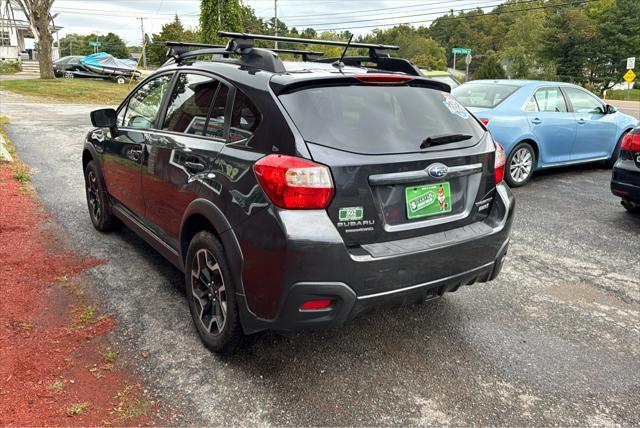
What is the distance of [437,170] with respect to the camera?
2.77 metres

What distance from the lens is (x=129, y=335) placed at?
324cm

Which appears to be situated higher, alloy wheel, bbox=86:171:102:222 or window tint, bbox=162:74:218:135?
window tint, bbox=162:74:218:135

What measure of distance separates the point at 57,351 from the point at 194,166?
1.36m

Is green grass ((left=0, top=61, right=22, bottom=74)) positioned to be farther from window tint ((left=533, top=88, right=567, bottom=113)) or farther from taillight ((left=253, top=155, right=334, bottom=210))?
taillight ((left=253, top=155, right=334, bottom=210))

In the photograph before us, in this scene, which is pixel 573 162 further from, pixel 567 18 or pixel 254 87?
pixel 567 18

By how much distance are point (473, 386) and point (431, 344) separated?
1.51 feet

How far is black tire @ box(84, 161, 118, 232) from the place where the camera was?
195 inches

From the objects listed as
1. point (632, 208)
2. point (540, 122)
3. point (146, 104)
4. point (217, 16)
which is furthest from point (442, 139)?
point (217, 16)

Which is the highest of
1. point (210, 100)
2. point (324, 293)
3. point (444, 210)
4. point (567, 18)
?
point (567, 18)

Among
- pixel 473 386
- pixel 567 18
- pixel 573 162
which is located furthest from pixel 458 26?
pixel 473 386

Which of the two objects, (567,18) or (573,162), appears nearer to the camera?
(573,162)

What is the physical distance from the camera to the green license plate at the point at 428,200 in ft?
8.91

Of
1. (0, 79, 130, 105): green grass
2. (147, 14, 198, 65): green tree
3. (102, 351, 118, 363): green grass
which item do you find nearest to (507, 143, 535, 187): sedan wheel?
(102, 351, 118, 363): green grass

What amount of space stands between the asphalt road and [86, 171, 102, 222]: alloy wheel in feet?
1.20
